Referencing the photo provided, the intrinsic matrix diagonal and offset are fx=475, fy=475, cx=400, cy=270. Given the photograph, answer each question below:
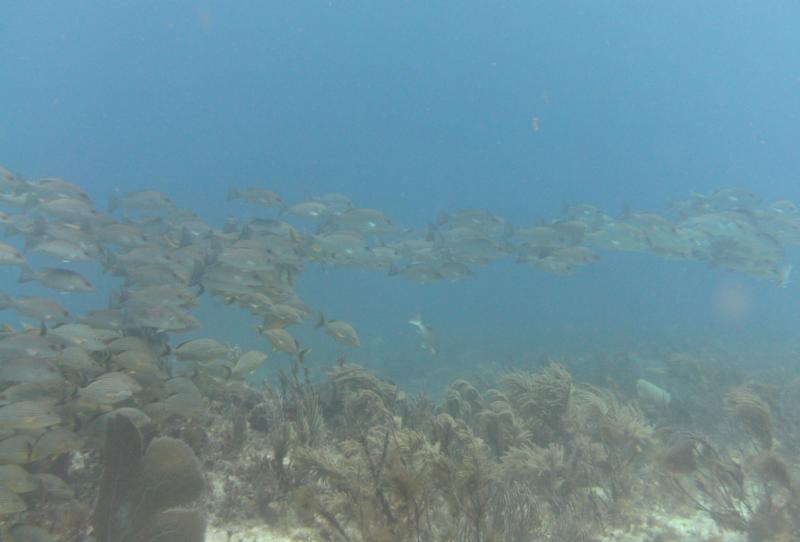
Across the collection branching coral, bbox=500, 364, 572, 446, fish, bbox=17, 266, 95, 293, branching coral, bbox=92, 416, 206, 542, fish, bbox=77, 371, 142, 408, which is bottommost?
branching coral, bbox=500, 364, 572, 446

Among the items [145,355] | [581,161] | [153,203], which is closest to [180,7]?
[581,161]

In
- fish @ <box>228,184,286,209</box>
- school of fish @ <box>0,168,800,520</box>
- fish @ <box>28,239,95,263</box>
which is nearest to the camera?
school of fish @ <box>0,168,800,520</box>

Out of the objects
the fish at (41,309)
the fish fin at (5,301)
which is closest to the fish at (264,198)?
the fish fin at (5,301)

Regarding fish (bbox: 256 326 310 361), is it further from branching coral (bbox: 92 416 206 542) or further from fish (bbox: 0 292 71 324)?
branching coral (bbox: 92 416 206 542)

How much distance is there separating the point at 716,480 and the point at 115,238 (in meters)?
11.5

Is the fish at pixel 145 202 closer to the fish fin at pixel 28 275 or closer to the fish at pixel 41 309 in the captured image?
the fish fin at pixel 28 275

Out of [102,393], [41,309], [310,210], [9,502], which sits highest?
[102,393]

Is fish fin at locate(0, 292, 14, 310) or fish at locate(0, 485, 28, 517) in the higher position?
fish at locate(0, 485, 28, 517)

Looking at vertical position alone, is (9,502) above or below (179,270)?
above

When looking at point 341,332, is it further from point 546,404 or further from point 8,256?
point 8,256

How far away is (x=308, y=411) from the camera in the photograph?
19.4ft

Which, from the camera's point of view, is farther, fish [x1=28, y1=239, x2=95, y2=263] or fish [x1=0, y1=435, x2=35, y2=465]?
fish [x1=28, y1=239, x2=95, y2=263]

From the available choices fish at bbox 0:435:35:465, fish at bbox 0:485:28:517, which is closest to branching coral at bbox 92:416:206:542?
fish at bbox 0:485:28:517

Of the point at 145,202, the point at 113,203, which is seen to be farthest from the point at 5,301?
the point at 113,203
